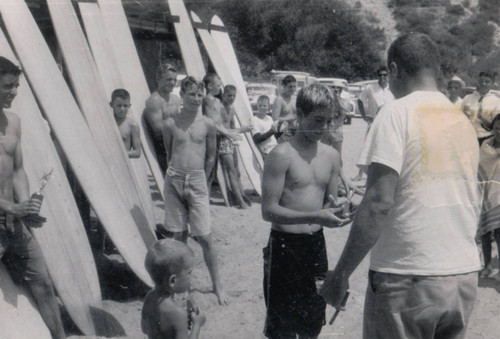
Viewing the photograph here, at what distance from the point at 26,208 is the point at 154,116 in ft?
8.89

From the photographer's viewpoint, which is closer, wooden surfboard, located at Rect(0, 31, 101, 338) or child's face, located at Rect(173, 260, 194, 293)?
child's face, located at Rect(173, 260, 194, 293)

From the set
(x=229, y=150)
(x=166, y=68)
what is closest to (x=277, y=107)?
(x=229, y=150)

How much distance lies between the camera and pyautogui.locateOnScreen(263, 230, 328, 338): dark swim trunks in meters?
3.00

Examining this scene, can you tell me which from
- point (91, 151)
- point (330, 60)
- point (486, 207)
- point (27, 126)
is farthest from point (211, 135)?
point (330, 60)

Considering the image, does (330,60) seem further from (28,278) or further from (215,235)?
(28,278)

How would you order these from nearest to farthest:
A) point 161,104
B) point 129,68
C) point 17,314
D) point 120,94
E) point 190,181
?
point 17,314 → point 190,181 → point 120,94 → point 161,104 → point 129,68

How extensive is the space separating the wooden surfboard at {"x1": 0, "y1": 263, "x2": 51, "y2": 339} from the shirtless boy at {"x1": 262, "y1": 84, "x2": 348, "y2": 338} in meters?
1.32

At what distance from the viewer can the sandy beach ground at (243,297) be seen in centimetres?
405

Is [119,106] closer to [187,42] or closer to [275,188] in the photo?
[275,188]

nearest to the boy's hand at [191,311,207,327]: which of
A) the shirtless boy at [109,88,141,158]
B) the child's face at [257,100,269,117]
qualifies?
the shirtless boy at [109,88,141,158]

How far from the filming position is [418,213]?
2053 millimetres

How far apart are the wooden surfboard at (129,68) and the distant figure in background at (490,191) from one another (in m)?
3.01

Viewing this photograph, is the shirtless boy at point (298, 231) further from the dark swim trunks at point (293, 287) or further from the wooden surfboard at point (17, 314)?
the wooden surfboard at point (17, 314)

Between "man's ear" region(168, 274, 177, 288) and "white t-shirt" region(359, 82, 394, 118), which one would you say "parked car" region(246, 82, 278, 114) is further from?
"man's ear" region(168, 274, 177, 288)
